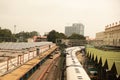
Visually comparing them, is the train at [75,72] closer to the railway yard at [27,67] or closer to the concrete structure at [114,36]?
the railway yard at [27,67]

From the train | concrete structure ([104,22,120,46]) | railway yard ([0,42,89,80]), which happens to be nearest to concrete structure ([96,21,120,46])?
concrete structure ([104,22,120,46])

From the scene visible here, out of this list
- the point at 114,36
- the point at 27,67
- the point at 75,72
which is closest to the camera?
the point at 75,72

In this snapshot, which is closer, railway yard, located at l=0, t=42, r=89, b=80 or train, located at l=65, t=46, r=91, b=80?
train, located at l=65, t=46, r=91, b=80

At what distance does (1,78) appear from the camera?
13.2 metres

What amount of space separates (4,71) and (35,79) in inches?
298

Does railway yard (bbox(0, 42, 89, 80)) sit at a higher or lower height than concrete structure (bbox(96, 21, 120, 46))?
lower

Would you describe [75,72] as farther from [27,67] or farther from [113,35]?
[113,35]

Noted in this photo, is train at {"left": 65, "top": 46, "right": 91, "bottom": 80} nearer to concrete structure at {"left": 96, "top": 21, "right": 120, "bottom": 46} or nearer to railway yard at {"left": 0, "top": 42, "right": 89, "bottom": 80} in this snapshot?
railway yard at {"left": 0, "top": 42, "right": 89, "bottom": 80}

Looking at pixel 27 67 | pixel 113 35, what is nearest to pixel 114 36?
pixel 113 35

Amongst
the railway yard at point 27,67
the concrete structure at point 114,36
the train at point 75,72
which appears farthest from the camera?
the concrete structure at point 114,36

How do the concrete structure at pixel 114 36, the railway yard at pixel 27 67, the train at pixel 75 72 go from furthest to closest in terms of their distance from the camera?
1. the concrete structure at pixel 114 36
2. the railway yard at pixel 27 67
3. the train at pixel 75 72

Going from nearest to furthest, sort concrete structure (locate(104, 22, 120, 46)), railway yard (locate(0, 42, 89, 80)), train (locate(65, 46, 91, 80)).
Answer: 1. train (locate(65, 46, 91, 80))
2. railway yard (locate(0, 42, 89, 80))
3. concrete structure (locate(104, 22, 120, 46))

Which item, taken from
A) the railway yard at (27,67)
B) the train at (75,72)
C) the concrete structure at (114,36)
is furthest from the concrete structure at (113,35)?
the train at (75,72)

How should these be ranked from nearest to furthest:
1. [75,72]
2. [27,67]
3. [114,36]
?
[75,72]
[27,67]
[114,36]
